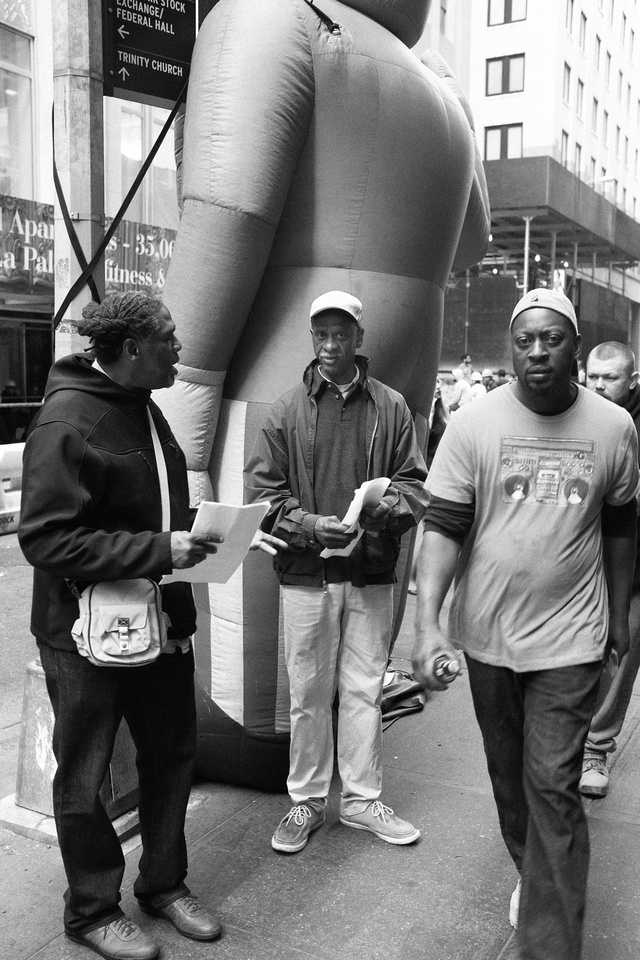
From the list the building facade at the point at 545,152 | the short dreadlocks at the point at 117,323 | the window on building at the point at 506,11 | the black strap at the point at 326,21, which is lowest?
the short dreadlocks at the point at 117,323

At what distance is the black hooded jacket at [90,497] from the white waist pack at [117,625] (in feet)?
0.22

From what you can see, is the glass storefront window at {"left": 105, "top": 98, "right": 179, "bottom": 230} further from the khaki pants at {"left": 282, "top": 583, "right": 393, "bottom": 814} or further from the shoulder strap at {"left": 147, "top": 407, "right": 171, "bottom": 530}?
the shoulder strap at {"left": 147, "top": 407, "right": 171, "bottom": 530}

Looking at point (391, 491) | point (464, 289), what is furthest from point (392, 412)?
point (464, 289)

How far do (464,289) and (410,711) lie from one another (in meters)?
25.0

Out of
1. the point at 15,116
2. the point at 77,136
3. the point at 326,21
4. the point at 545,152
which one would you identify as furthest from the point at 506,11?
the point at 77,136

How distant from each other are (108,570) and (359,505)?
82 cm

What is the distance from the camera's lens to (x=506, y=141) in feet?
121

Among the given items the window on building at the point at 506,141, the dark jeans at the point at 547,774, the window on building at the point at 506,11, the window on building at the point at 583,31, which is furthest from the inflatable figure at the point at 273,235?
the window on building at the point at 583,31

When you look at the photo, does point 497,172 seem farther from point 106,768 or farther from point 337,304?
point 106,768

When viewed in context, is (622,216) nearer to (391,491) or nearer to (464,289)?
(464,289)

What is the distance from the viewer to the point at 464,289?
2864 centimetres

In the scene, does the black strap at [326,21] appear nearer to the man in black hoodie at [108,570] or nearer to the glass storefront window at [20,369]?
the man in black hoodie at [108,570]

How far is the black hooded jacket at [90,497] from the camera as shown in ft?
8.45

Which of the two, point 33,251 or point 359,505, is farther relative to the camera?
point 33,251
